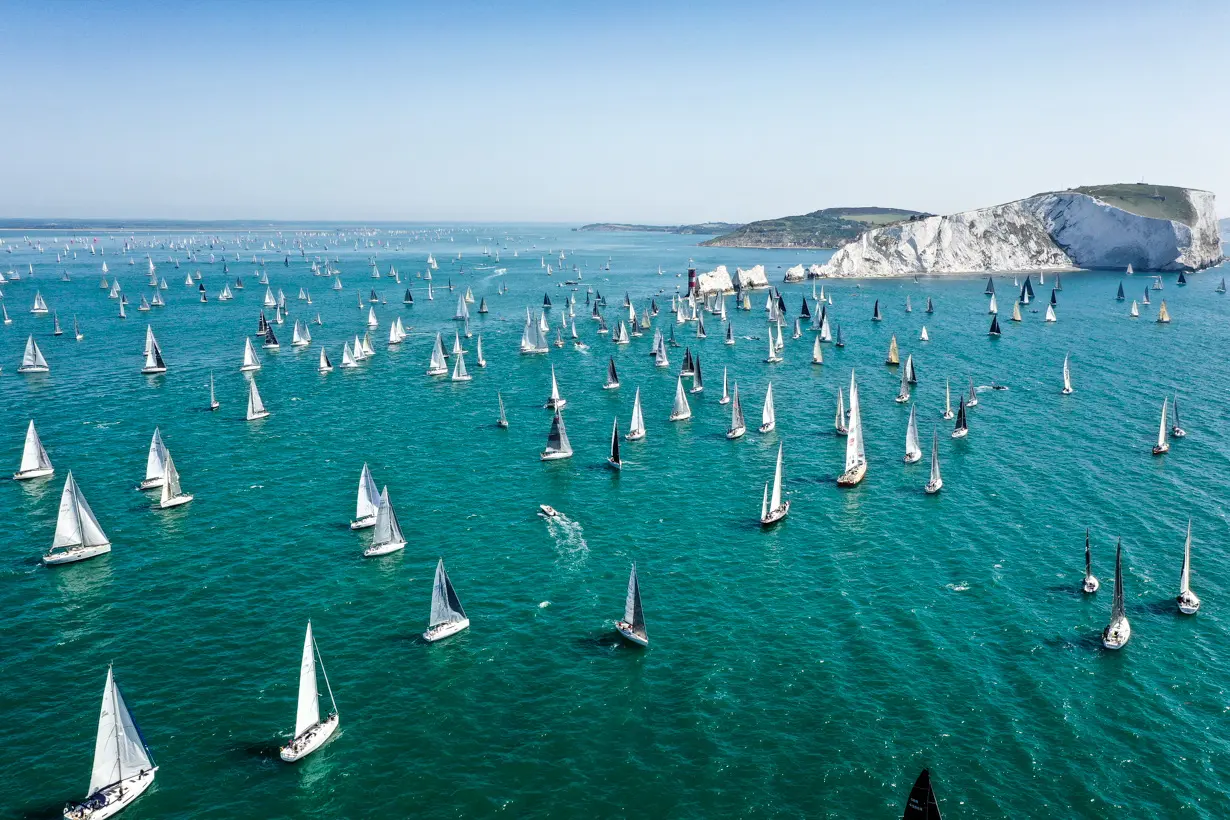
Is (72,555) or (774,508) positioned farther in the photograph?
(774,508)

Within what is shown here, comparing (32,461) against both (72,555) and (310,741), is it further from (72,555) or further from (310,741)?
(310,741)

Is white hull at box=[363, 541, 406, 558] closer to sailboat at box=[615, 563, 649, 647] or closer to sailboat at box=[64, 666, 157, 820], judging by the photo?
sailboat at box=[615, 563, 649, 647]

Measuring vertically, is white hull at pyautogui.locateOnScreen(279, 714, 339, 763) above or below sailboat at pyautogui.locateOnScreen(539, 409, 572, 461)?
below

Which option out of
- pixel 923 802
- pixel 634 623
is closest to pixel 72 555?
pixel 634 623

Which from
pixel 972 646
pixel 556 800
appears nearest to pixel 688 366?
pixel 972 646

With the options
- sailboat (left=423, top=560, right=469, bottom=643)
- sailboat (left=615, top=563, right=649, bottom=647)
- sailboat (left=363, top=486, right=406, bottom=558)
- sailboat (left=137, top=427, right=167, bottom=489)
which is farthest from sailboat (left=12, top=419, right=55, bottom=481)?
sailboat (left=615, top=563, right=649, bottom=647)

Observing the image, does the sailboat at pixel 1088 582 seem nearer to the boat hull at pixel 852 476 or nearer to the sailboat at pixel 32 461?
the boat hull at pixel 852 476

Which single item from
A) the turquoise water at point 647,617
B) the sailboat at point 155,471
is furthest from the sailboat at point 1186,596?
the sailboat at point 155,471
